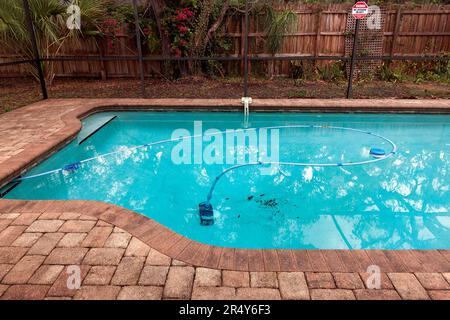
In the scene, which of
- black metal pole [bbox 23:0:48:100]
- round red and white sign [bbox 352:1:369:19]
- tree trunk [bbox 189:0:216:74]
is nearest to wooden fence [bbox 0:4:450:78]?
tree trunk [bbox 189:0:216:74]

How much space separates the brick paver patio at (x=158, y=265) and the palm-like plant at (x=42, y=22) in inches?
230

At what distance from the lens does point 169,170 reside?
428 cm

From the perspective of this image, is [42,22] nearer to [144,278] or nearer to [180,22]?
[180,22]

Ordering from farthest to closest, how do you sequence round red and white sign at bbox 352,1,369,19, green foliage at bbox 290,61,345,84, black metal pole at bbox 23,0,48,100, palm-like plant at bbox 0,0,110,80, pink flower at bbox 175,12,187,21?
green foliage at bbox 290,61,345,84
pink flower at bbox 175,12,187,21
palm-like plant at bbox 0,0,110,80
black metal pole at bbox 23,0,48,100
round red and white sign at bbox 352,1,369,19

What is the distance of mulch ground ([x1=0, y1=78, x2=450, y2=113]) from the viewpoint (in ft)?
23.5

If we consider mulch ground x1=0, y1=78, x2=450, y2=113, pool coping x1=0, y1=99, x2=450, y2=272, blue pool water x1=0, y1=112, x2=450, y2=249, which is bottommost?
blue pool water x1=0, y1=112, x2=450, y2=249

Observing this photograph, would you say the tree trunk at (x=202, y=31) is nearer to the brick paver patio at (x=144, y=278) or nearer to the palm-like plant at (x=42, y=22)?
the palm-like plant at (x=42, y=22)

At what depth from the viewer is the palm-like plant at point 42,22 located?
678 cm

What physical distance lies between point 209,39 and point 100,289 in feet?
25.7

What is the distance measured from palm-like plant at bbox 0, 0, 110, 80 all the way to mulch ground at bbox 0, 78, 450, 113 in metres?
0.93

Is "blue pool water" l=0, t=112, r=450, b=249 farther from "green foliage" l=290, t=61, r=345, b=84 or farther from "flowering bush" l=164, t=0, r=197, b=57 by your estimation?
"flowering bush" l=164, t=0, r=197, b=57

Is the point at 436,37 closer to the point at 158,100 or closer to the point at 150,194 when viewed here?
the point at 158,100

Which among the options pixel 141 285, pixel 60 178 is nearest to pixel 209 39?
pixel 60 178

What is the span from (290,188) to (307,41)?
20.5 feet
